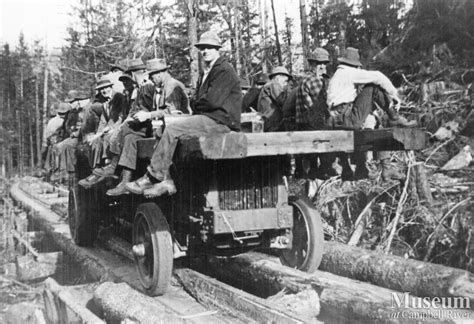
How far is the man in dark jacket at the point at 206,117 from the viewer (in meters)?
5.45

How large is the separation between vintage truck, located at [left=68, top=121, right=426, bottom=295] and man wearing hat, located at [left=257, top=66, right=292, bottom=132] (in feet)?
5.30

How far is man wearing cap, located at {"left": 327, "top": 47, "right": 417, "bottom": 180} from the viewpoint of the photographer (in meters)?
6.19

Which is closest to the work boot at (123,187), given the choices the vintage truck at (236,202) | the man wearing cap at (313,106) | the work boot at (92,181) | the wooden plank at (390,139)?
the vintage truck at (236,202)

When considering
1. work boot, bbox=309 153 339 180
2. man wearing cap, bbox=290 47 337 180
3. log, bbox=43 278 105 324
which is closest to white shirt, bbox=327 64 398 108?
man wearing cap, bbox=290 47 337 180

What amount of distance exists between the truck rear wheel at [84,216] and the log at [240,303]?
9.50 feet

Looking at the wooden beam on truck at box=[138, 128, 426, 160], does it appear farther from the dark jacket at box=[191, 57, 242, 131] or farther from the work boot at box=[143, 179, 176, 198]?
the dark jacket at box=[191, 57, 242, 131]

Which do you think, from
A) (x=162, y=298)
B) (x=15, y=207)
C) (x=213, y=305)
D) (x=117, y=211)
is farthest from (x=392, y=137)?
(x=15, y=207)

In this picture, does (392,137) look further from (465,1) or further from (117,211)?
(465,1)

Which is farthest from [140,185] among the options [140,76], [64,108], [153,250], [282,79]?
[64,108]

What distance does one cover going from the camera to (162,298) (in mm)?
6242

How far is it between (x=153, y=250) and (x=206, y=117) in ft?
5.17

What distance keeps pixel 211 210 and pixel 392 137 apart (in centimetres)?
193

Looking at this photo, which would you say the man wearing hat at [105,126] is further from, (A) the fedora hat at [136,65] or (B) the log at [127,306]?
(B) the log at [127,306]

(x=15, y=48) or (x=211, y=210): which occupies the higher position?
(x=15, y=48)
